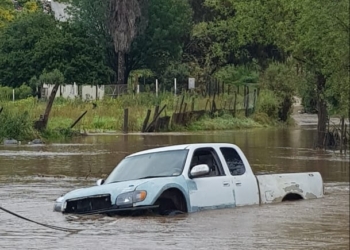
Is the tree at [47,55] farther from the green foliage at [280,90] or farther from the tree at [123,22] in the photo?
the green foliage at [280,90]

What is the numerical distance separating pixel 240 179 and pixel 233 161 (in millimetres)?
461

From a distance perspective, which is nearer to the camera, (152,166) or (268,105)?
(152,166)

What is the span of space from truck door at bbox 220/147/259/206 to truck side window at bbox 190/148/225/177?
5.9 inches

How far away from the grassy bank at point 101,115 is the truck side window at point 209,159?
23.5 m

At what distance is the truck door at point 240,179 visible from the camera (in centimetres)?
1491

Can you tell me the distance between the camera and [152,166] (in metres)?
14.8

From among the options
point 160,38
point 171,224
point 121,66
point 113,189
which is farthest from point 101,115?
point 171,224

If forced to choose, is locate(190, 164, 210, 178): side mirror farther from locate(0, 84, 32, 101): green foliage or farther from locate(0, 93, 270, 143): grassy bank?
locate(0, 84, 32, 101): green foliage

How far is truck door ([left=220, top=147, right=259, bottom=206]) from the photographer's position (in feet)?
48.9

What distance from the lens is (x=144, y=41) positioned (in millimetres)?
70625

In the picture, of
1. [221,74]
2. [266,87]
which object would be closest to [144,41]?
[221,74]

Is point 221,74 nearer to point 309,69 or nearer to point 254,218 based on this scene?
point 309,69

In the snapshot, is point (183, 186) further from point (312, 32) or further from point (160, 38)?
point (160, 38)

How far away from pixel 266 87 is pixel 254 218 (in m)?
46.6
